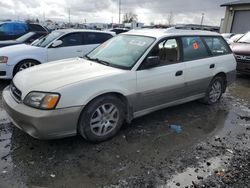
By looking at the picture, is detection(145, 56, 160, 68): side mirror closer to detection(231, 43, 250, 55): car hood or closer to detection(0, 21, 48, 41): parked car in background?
detection(231, 43, 250, 55): car hood

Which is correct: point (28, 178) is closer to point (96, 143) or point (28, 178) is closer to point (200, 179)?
point (96, 143)

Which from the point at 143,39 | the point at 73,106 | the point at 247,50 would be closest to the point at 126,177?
the point at 73,106

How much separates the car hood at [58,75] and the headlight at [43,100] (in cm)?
8

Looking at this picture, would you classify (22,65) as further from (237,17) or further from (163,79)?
(237,17)

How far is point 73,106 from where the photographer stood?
3.10 meters

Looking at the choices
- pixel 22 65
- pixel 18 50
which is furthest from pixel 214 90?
pixel 18 50

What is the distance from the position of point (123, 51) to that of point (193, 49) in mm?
Result: 1463

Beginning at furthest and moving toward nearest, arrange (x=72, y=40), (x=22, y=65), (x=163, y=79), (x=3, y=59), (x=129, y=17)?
(x=129, y=17), (x=72, y=40), (x=22, y=65), (x=3, y=59), (x=163, y=79)

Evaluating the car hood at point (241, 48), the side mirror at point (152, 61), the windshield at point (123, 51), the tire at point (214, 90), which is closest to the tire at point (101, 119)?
the windshield at point (123, 51)

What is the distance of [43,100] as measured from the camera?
3.02m

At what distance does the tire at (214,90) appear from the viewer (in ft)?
17.1

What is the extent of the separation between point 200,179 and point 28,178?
6.62 feet

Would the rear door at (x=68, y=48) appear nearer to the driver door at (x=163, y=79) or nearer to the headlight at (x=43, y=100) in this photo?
the driver door at (x=163, y=79)

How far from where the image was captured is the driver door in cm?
383
